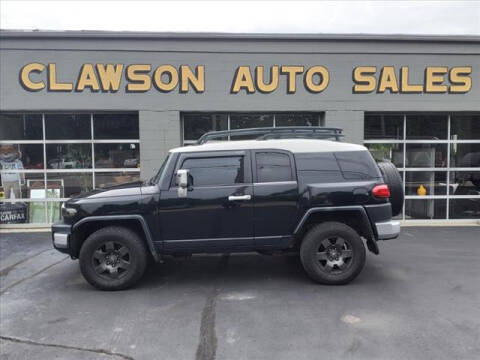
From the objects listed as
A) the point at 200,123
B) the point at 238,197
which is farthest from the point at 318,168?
the point at 200,123

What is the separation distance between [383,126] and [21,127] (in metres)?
8.82

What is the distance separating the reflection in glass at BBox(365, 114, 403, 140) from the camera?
990cm

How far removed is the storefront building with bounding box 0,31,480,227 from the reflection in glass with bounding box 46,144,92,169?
0.02 m

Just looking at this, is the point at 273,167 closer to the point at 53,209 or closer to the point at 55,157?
the point at 55,157

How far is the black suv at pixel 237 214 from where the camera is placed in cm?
525

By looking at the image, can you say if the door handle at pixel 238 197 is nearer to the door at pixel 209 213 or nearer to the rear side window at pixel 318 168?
the door at pixel 209 213

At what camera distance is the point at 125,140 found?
9594mm

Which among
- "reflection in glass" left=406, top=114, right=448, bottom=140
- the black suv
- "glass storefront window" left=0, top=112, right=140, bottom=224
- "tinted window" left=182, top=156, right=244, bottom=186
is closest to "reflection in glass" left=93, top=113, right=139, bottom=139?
"glass storefront window" left=0, top=112, right=140, bottom=224

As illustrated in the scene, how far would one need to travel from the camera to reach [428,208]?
403 inches

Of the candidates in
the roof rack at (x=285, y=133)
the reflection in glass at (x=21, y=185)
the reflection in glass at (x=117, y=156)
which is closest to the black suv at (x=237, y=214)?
the roof rack at (x=285, y=133)

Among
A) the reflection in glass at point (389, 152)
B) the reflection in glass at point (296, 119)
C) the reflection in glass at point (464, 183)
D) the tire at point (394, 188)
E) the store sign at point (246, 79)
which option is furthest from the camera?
the reflection in glass at point (464, 183)

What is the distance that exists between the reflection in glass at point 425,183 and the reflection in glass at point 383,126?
3.55ft

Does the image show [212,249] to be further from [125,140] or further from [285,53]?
[285,53]

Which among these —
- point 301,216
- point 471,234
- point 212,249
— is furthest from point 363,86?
point 212,249
